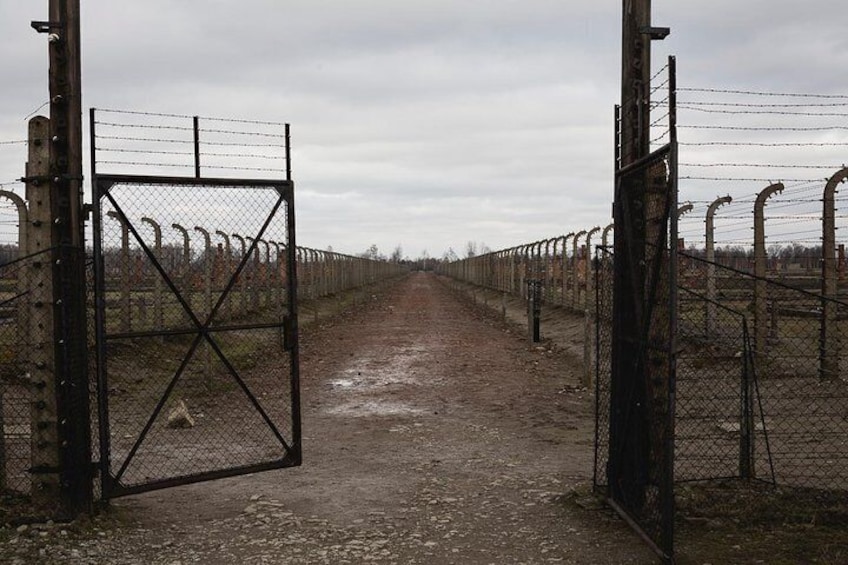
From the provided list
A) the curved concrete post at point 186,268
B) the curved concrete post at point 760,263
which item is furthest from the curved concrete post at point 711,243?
the curved concrete post at point 186,268

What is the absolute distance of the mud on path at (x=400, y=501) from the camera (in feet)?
17.7

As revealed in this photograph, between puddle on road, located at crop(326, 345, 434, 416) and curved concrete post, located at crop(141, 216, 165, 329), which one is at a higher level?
curved concrete post, located at crop(141, 216, 165, 329)

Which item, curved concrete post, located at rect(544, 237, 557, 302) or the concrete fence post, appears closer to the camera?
the concrete fence post

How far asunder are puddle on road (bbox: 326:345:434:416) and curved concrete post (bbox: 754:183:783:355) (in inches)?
204

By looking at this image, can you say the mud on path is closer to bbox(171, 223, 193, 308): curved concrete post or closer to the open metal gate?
the open metal gate

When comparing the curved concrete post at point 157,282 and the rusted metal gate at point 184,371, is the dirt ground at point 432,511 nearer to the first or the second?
the rusted metal gate at point 184,371

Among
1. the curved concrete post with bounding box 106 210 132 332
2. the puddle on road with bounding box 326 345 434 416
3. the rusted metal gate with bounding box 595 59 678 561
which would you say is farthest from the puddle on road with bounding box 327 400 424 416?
the curved concrete post with bounding box 106 210 132 332

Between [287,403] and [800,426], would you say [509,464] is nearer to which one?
[800,426]

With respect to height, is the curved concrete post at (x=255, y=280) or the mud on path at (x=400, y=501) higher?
the curved concrete post at (x=255, y=280)

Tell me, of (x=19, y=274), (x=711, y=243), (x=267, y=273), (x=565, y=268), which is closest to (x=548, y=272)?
(x=565, y=268)

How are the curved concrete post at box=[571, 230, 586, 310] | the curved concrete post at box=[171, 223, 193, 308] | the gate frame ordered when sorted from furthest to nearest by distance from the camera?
the curved concrete post at box=[571, 230, 586, 310], the curved concrete post at box=[171, 223, 193, 308], the gate frame

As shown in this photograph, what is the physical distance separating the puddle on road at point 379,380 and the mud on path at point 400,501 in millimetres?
70

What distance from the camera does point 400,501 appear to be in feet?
21.4

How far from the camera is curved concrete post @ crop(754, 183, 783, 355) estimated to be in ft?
38.7
